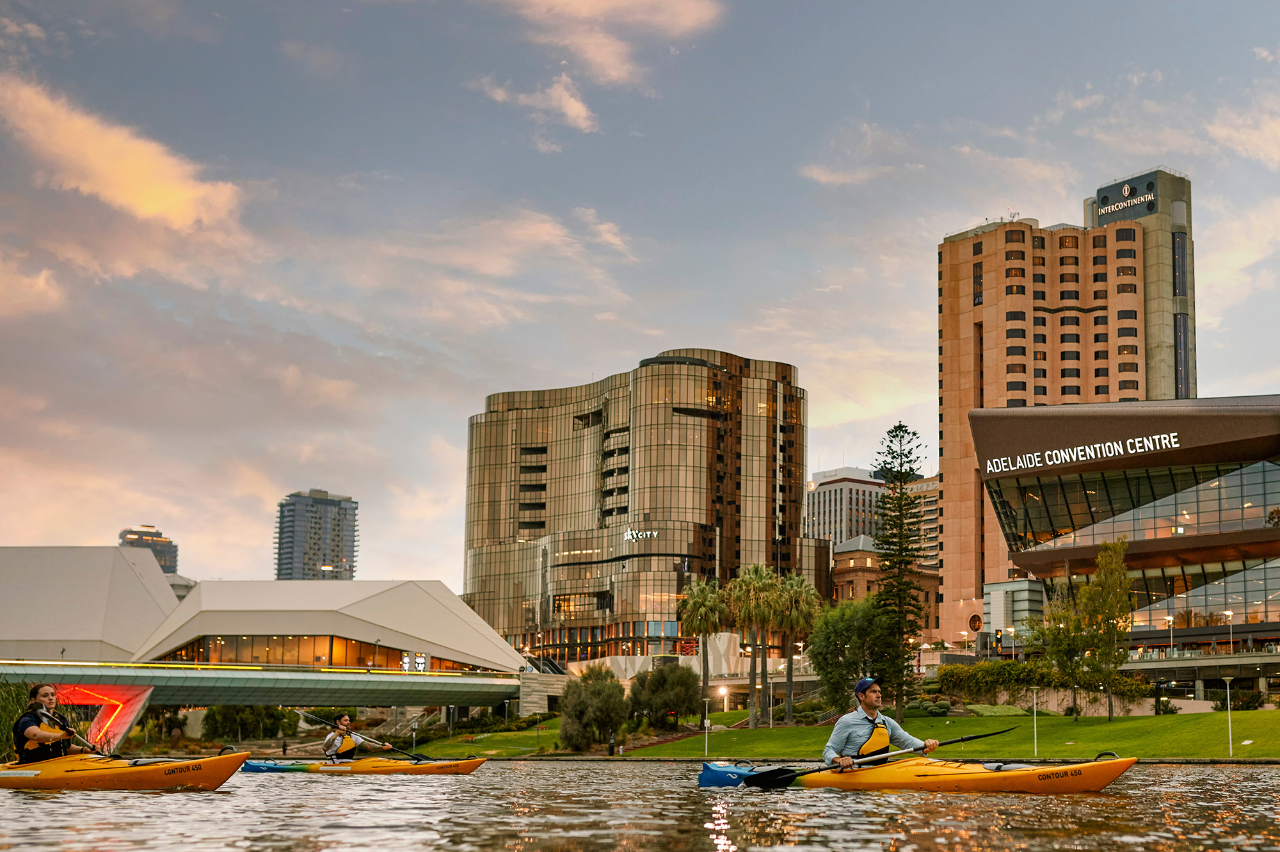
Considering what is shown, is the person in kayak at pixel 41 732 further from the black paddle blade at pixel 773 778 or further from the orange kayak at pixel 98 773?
the black paddle blade at pixel 773 778

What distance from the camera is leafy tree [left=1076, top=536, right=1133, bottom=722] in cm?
6869

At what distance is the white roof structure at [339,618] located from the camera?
124 meters

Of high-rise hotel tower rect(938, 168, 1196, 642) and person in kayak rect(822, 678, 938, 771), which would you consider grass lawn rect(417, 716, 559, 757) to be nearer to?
person in kayak rect(822, 678, 938, 771)

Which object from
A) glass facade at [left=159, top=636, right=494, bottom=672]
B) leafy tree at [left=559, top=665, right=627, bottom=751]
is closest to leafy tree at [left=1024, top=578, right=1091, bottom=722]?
leafy tree at [left=559, top=665, right=627, bottom=751]

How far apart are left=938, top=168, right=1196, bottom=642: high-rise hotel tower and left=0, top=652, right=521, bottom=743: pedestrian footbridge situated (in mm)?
105058

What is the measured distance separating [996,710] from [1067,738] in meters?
21.9

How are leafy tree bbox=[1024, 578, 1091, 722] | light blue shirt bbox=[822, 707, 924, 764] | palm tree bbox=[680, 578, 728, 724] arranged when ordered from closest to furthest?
light blue shirt bbox=[822, 707, 924, 764] < leafy tree bbox=[1024, 578, 1091, 722] < palm tree bbox=[680, 578, 728, 724]

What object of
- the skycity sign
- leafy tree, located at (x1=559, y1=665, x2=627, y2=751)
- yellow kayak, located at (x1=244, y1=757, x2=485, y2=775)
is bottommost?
leafy tree, located at (x1=559, y1=665, x2=627, y2=751)

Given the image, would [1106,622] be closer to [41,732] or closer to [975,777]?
[975,777]

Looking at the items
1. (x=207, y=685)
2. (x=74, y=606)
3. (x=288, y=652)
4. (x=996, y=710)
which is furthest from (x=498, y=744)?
(x=74, y=606)

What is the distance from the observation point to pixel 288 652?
406 feet

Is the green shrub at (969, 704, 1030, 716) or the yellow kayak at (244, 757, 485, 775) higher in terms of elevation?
the yellow kayak at (244, 757, 485, 775)

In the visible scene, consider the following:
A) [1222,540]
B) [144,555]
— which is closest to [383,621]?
[144,555]

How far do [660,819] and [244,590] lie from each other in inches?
4518
